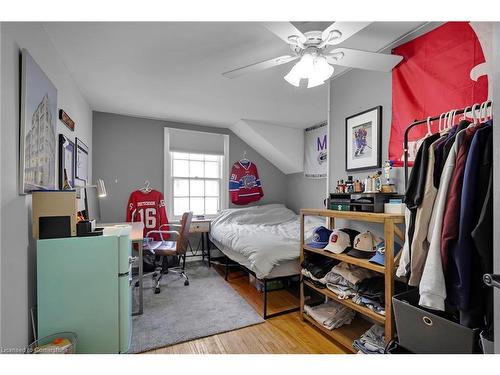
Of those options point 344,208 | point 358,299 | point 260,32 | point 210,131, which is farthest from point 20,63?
point 210,131

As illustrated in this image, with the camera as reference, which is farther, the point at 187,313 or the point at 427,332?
the point at 187,313

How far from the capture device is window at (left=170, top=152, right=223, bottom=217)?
390cm

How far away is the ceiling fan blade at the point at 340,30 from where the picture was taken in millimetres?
1065

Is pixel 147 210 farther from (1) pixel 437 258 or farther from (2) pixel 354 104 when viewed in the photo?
(1) pixel 437 258

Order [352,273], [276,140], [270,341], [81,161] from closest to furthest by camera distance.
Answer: [352,273]
[270,341]
[81,161]
[276,140]

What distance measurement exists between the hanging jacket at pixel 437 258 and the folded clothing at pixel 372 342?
2.21ft

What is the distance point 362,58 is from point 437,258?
1203mm

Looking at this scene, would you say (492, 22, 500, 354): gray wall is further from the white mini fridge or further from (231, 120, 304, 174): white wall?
(231, 120, 304, 174): white wall

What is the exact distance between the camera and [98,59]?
1.96 metres

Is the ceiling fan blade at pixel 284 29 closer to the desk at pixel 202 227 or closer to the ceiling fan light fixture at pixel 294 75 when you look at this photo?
the ceiling fan light fixture at pixel 294 75

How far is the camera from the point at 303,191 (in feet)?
13.8

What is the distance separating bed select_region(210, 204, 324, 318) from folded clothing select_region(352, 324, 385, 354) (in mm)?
721

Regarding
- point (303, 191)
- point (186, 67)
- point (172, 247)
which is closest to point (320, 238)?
point (172, 247)

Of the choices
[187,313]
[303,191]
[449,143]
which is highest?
[449,143]
